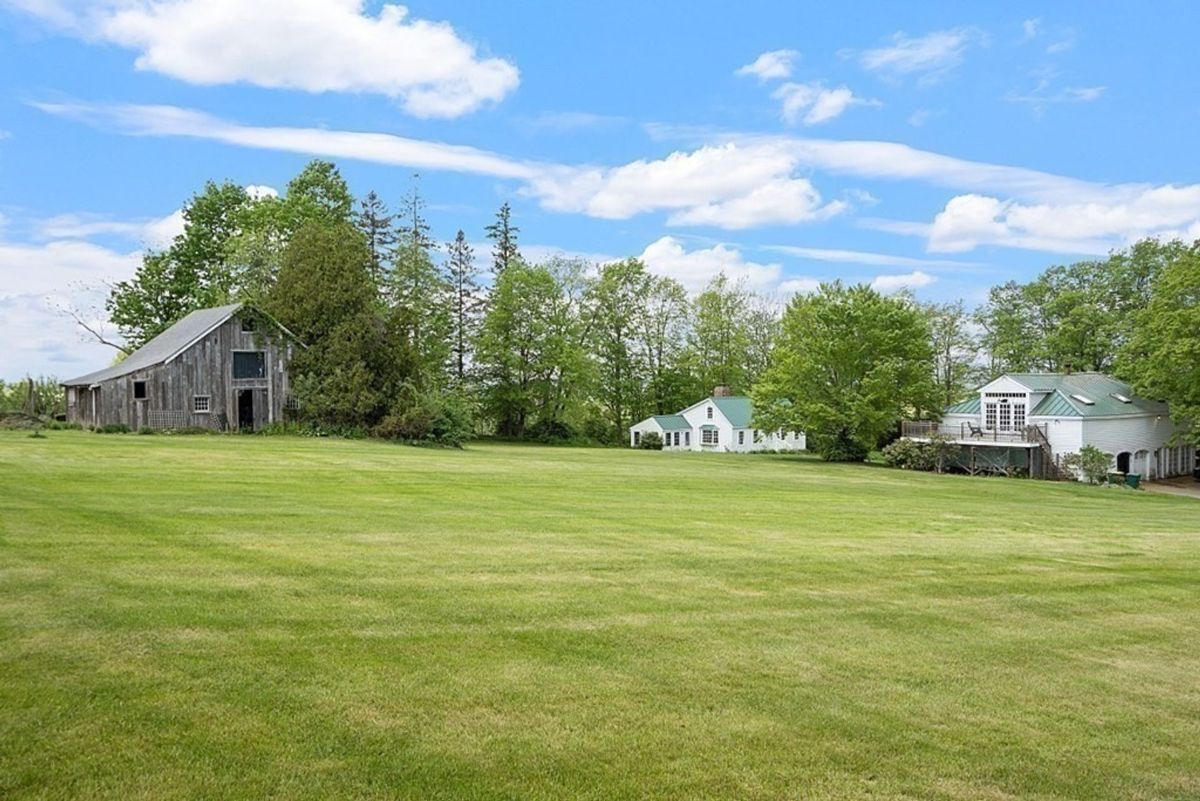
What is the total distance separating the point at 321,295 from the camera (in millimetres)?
43812

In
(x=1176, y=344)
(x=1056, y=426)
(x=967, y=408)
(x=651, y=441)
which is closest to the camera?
(x=1176, y=344)

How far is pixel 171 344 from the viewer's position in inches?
1651

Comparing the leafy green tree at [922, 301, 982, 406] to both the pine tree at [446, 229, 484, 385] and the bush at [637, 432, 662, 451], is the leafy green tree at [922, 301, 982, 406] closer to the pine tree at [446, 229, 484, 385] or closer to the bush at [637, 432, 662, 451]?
the bush at [637, 432, 662, 451]

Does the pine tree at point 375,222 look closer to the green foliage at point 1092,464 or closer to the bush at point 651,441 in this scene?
the bush at point 651,441

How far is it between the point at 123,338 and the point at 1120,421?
57.4 metres

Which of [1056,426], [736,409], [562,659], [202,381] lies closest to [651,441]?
[736,409]

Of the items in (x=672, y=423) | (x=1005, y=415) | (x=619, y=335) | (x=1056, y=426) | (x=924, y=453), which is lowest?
(x=924, y=453)

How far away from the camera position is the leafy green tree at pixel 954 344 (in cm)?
6681

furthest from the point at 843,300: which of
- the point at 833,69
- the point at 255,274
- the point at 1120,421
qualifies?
the point at 255,274

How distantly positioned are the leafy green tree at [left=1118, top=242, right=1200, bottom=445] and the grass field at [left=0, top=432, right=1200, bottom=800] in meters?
33.5

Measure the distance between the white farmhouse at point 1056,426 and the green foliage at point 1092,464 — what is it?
1319 mm

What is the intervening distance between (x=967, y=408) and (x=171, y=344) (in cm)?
4026

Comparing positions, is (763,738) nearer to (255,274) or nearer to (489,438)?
(255,274)

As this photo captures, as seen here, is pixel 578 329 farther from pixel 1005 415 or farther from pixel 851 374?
pixel 1005 415
